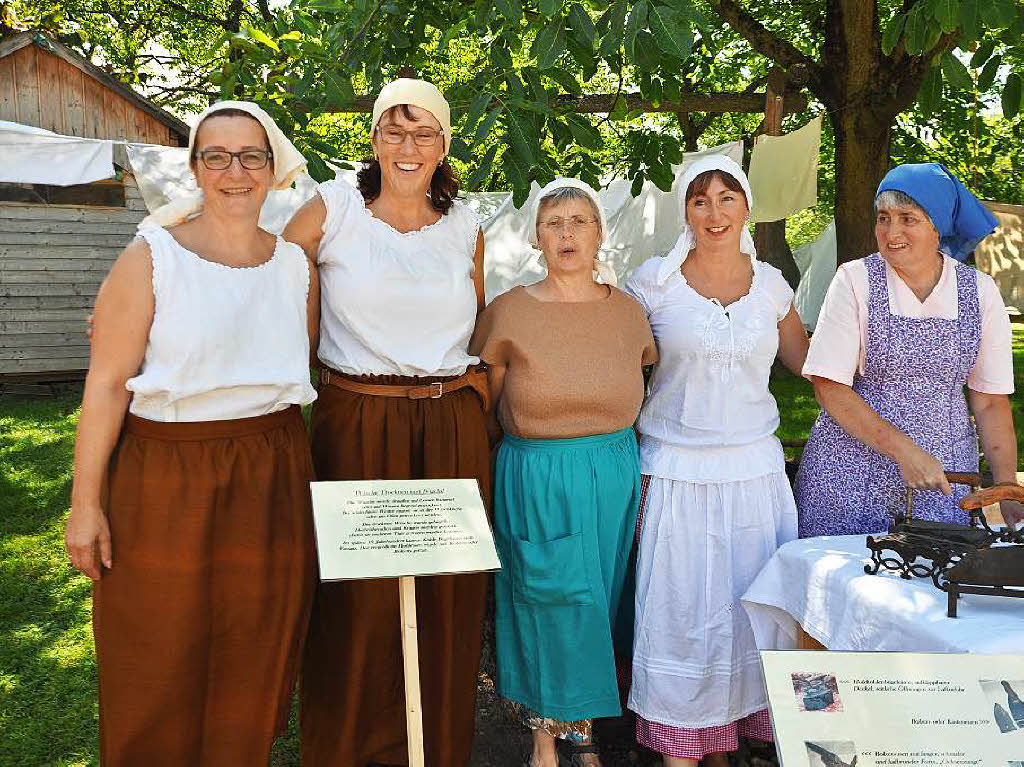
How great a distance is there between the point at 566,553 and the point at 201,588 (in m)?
1.05

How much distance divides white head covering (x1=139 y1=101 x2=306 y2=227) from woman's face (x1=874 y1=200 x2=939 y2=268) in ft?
5.46

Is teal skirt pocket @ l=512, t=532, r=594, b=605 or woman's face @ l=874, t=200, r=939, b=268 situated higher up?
woman's face @ l=874, t=200, r=939, b=268

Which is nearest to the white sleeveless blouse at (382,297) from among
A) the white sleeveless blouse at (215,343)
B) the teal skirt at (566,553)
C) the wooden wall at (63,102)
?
the white sleeveless blouse at (215,343)

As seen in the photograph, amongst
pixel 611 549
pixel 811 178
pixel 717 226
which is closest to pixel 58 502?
pixel 611 549

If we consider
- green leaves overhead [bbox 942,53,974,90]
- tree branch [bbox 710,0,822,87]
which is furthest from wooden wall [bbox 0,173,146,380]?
green leaves overhead [bbox 942,53,974,90]

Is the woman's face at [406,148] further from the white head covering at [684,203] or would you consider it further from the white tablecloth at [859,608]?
the white tablecloth at [859,608]

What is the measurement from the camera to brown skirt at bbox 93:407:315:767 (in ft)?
7.39

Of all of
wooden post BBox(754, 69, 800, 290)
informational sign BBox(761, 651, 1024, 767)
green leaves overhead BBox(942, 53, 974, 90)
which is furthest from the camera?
wooden post BBox(754, 69, 800, 290)

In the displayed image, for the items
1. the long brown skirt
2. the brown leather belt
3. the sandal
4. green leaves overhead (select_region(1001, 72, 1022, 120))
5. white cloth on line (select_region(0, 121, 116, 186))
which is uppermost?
white cloth on line (select_region(0, 121, 116, 186))

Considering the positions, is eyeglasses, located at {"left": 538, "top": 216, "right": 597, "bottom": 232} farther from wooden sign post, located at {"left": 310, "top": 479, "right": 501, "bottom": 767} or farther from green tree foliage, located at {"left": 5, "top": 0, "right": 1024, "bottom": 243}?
wooden sign post, located at {"left": 310, "top": 479, "right": 501, "bottom": 767}

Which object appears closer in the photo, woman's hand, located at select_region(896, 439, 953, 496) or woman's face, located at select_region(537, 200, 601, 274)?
woman's hand, located at select_region(896, 439, 953, 496)

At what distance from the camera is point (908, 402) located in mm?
2662

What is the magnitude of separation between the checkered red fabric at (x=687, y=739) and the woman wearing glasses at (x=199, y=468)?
3.79 ft

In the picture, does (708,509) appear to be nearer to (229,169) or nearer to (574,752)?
(574,752)
